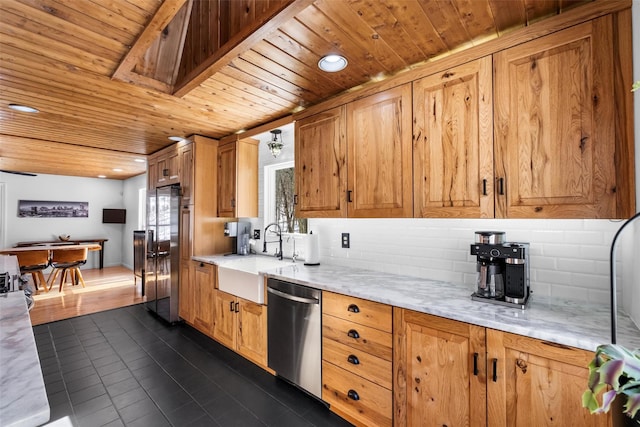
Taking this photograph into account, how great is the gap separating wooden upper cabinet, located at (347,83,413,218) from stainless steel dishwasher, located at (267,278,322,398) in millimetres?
740

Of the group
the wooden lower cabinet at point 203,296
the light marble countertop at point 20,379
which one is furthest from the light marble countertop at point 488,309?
the light marble countertop at point 20,379

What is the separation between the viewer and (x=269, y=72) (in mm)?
2002

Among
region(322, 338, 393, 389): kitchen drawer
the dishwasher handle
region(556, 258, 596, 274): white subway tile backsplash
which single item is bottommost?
region(322, 338, 393, 389): kitchen drawer

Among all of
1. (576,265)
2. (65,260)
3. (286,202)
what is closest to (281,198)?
(286,202)

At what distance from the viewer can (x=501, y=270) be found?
5.09 ft

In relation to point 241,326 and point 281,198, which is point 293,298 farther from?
point 281,198

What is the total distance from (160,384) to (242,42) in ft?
8.64

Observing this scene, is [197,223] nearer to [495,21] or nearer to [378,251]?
[378,251]

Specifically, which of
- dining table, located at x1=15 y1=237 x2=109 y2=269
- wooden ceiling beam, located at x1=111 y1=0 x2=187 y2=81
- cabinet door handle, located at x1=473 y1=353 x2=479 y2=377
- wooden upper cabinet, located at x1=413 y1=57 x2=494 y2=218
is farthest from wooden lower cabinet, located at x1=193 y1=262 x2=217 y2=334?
dining table, located at x1=15 y1=237 x2=109 y2=269

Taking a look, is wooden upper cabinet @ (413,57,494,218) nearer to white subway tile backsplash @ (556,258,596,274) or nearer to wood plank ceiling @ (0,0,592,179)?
wood plank ceiling @ (0,0,592,179)

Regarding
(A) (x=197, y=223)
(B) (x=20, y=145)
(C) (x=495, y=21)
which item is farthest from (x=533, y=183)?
(B) (x=20, y=145)

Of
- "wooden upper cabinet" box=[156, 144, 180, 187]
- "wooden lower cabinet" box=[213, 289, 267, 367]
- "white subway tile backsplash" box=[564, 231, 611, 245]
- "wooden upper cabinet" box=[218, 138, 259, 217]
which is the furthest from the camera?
"wooden upper cabinet" box=[156, 144, 180, 187]

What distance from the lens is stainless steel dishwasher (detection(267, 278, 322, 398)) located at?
203 centimetres

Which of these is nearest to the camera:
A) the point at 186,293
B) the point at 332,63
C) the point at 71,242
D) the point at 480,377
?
the point at 480,377
